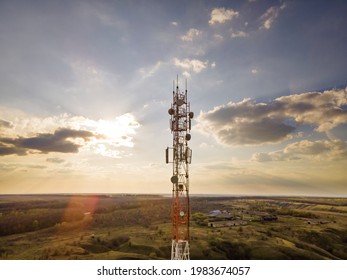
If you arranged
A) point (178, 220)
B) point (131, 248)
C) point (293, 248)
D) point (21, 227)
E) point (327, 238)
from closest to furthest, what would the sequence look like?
point (178, 220), point (131, 248), point (293, 248), point (327, 238), point (21, 227)

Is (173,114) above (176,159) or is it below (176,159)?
above

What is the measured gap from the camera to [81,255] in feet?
128

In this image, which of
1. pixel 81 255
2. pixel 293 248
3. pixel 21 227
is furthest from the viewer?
pixel 21 227

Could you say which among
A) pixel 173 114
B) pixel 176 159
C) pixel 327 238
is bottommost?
pixel 327 238

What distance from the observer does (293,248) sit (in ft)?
155
